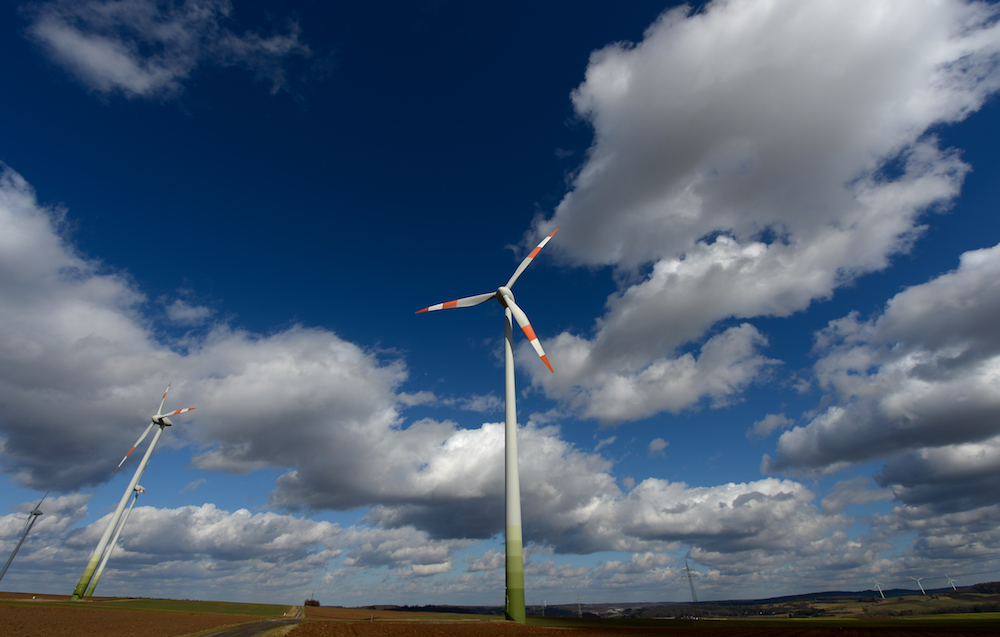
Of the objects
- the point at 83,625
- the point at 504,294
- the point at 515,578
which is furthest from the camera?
the point at 504,294

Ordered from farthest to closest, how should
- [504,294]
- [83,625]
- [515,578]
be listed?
[504,294] < [83,625] < [515,578]

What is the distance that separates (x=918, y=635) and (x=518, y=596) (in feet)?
184

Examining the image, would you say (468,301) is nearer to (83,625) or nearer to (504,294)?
(504,294)

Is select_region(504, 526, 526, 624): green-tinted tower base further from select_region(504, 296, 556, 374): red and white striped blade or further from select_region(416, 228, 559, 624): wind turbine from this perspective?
select_region(504, 296, 556, 374): red and white striped blade

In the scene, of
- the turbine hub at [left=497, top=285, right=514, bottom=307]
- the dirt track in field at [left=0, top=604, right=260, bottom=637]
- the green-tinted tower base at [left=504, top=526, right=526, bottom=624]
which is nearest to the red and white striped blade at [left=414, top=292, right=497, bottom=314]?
the turbine hub at [left=497, top=285, right=514, bottom=307]

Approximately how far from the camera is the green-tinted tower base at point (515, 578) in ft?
160

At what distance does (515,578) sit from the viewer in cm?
4872

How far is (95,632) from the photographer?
4903cm

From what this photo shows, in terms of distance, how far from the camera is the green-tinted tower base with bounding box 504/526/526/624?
48.8 metres

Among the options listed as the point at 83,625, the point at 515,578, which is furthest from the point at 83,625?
the point at 515,578

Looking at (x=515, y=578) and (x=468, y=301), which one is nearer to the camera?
(x=515, y=578)

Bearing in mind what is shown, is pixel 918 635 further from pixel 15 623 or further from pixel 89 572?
pixel 89 572

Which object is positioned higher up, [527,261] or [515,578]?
[527,261]

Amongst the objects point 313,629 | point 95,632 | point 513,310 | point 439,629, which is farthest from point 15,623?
point 513,310
